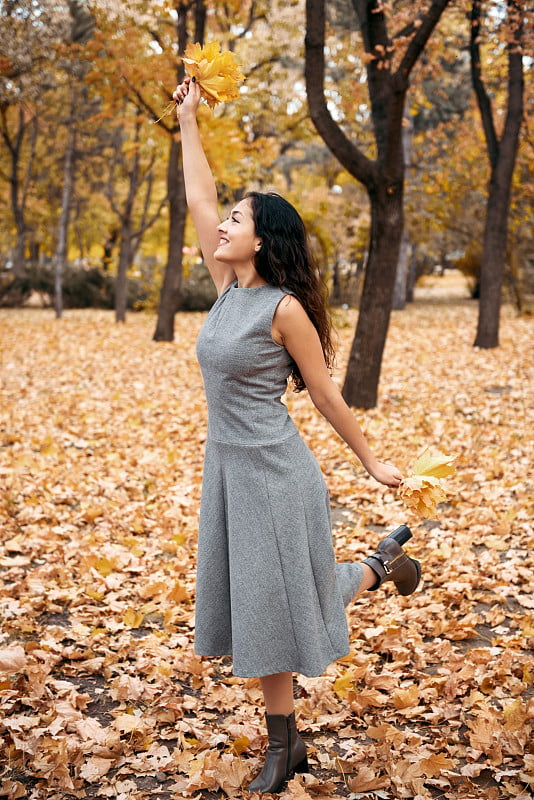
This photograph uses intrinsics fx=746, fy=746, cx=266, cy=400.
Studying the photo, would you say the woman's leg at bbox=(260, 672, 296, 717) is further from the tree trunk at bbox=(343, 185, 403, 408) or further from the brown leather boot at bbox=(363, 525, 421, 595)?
the tree trunk at bbox=(343, 185, 403, 408)

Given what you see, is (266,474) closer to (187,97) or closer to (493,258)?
(187,97)

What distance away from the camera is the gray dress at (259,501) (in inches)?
91.2

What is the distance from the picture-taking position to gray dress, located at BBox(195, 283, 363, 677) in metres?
2.32

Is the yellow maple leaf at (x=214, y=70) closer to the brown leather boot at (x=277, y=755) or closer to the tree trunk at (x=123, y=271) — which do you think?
the brown leather boot at (x=277, y=755)

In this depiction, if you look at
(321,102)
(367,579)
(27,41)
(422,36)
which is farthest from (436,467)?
(27,41)

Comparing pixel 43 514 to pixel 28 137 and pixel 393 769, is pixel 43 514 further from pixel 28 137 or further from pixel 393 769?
pixel 28 137

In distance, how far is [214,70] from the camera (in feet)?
8.74

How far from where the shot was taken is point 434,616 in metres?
3.90

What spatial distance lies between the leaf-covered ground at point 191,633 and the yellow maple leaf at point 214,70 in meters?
2.42

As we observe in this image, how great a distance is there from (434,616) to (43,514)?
2810 mm

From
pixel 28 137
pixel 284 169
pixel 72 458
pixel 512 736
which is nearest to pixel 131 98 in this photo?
pixel 72 458

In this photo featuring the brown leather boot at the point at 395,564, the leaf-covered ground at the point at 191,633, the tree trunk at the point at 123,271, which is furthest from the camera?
the tree trunk at the point at 123,271

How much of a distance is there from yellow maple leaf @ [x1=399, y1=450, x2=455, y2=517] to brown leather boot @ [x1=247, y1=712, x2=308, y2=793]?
0.83m

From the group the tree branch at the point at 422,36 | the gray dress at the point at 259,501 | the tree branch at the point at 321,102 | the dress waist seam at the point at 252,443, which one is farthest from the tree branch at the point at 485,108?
the dress waist seam at the point at 252,443
